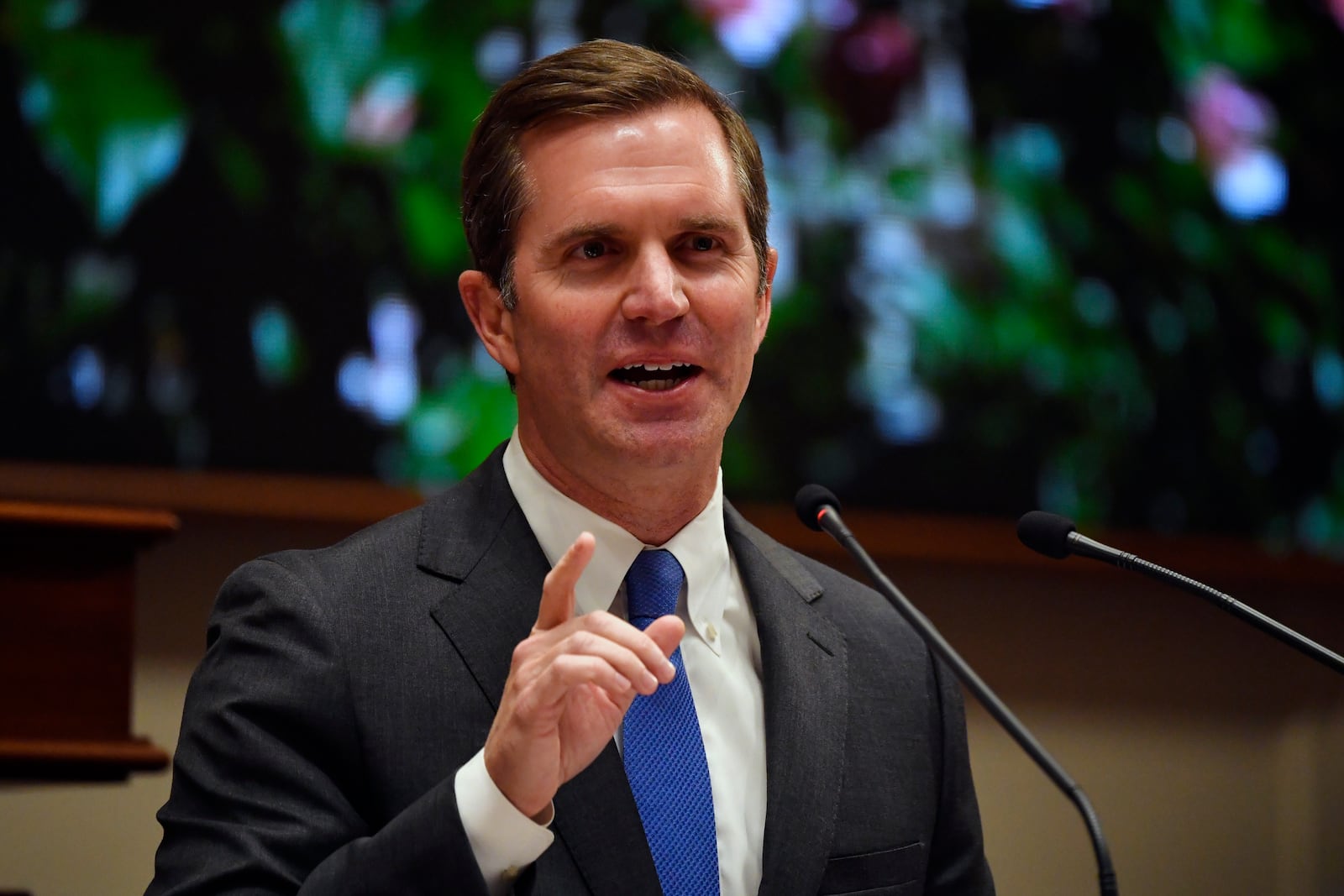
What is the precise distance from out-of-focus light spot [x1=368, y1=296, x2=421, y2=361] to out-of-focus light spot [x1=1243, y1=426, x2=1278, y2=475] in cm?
186

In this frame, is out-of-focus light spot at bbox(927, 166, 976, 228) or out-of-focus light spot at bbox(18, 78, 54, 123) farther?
out-of-focus light spot at bbox(927, 166, 976, 228)

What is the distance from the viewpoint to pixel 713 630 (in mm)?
1700

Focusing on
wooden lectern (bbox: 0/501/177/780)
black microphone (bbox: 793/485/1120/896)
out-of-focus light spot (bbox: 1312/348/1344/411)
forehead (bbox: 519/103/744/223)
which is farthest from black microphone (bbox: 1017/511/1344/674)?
out-of-focus light spot (bbox: 1312/348/1344/411)

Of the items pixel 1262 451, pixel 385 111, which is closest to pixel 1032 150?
pixel 1262 451

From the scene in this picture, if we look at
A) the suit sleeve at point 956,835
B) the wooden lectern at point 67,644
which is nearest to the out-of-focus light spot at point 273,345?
the wooden lectern at point 67,644

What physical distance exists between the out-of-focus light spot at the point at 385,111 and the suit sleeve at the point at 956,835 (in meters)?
1.59

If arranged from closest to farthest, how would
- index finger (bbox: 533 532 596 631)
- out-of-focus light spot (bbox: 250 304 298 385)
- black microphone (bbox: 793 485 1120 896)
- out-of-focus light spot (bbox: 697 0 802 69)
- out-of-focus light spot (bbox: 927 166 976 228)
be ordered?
black microphone (bbox: 793 485 1120 896) → index finger (bbox: 533 532 596 631) → out-of-focus light spot (bbox: 250 304 298 385) → out-of-focus light spot (bbox: 697 0 802 69) → out-of-focus light spot (bbox: 927 166 976 228)

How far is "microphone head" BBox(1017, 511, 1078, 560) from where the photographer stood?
56.8 inches

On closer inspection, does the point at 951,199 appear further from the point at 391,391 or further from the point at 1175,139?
the point at 391,391

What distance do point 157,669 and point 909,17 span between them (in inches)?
80.2

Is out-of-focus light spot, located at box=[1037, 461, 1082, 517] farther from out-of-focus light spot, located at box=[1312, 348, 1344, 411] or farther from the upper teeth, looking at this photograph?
the upper teeth

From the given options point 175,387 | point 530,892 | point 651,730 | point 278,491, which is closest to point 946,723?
point 651,730

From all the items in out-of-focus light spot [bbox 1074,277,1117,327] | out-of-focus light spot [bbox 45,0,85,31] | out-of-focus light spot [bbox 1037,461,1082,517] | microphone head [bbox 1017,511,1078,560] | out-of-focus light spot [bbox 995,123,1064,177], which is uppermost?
out-of-focus light spot [bbox 45,0,85,31]

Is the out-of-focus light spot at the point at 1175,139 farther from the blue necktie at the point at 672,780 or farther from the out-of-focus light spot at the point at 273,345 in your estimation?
the blue necktie at the point at 672,780
